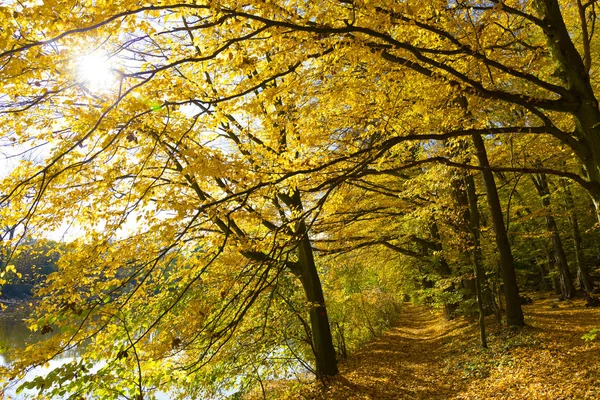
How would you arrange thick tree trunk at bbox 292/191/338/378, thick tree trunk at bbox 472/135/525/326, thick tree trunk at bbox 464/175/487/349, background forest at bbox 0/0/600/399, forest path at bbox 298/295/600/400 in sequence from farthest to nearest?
thick tree trunk at bbox 472/135/525/326 → thick tree trunk at bbox 292/191/338/378 → thick tree trunk at bbox 464/175/487/349 → forest path at bbox 298/295/600/400 → background forest at bbox 0/0/600/399

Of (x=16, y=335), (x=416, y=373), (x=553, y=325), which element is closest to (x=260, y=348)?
(x=416, y=373)

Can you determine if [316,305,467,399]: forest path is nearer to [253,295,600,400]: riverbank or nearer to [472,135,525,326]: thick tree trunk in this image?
[253,295,600,400]: riverbank

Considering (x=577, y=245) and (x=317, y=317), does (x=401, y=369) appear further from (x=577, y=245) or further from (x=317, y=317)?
(x=577, y=245)

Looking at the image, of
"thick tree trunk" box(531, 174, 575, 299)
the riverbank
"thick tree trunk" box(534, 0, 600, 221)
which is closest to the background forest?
"thick tree trunk" box(534, 0, 600, 221)

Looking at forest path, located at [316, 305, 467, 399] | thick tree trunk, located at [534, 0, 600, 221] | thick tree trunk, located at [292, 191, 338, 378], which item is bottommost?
forest path, located at [316, 305, 467, 399]

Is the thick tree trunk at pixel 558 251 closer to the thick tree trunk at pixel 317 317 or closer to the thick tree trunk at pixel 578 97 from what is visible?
the thick tree trunk at pixel 317 317

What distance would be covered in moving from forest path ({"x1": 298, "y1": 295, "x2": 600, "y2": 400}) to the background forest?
0.90 m

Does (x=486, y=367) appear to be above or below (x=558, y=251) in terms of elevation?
below

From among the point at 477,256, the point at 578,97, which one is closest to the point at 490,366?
the point at 477,256

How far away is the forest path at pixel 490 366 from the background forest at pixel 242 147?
904 millimetres

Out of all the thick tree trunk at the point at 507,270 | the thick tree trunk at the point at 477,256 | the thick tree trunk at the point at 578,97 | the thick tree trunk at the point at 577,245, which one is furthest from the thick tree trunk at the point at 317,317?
the thick tree trunk at the point at 577,245

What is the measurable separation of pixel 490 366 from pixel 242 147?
6491 mm

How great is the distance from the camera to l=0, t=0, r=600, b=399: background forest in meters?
2.86

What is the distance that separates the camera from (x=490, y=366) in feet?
24.1
